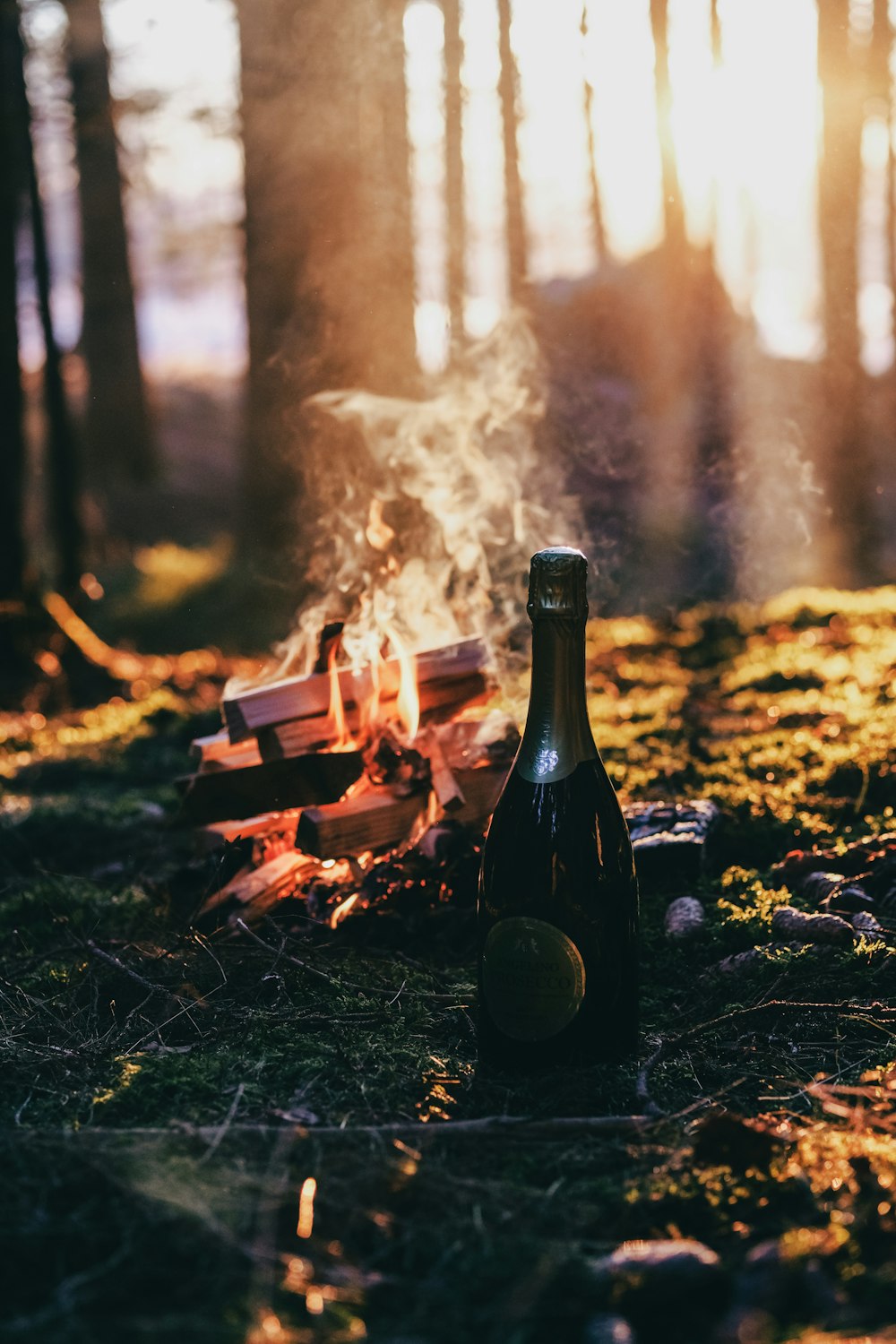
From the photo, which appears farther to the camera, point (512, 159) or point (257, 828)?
point (512, 159)

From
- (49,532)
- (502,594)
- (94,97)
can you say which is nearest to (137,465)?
(49,532)

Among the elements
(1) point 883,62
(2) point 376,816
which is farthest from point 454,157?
(2) point 376,816

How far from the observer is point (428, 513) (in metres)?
6.51

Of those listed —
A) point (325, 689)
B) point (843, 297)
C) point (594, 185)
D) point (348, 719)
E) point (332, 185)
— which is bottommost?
point (348, 719)

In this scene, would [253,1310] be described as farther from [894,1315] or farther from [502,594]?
[502,594]

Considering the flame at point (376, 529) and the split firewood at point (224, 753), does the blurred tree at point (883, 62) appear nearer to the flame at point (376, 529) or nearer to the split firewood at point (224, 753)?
the flame at point (376, 529)

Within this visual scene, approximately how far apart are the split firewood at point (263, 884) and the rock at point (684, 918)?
1.17m

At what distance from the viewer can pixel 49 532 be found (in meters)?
19.1

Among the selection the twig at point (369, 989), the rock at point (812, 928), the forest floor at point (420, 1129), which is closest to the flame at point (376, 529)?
the forest floor at point (420, 1129)

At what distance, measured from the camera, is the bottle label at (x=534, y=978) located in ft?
7.41

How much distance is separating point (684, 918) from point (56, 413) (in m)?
9.57

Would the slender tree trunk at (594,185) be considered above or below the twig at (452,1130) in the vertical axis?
above

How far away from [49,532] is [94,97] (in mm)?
7305

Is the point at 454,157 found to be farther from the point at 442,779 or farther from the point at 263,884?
the point at 263,884
